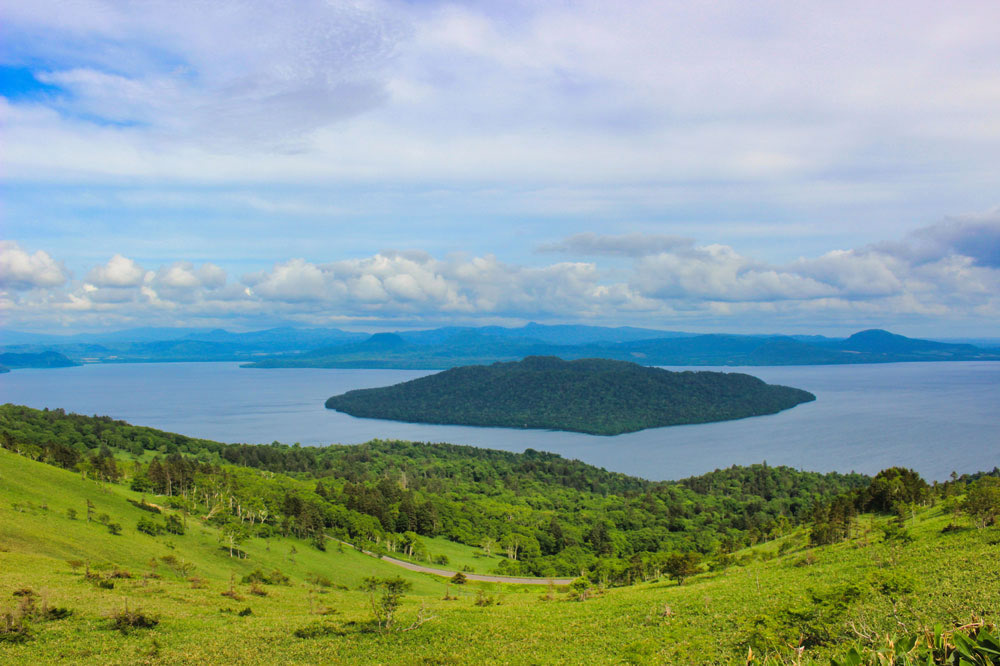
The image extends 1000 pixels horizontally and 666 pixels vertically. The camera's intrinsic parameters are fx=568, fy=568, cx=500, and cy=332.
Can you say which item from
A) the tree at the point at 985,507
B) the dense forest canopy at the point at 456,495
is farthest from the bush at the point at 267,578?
the tree at the point at 985,507

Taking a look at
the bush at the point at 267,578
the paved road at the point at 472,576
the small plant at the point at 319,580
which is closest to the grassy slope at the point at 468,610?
the bush at the point at 267,578

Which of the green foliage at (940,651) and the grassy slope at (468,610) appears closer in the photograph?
the green foliage at (940,651)

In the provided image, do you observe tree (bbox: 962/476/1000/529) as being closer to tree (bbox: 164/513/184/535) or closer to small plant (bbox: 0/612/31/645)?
small plant (bbox: 0/612/31/645)

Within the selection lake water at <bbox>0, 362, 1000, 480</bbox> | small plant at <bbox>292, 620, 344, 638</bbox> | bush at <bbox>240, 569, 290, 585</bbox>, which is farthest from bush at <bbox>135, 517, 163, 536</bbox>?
lake water at <bbox>0, 362, 1000, 480</bbox>

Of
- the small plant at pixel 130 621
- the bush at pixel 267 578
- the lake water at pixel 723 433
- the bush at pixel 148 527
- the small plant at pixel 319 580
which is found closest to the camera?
the small plant at pixel 130 621

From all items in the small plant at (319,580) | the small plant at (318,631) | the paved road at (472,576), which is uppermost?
the small plant at (318,631)

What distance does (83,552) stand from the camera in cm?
2611

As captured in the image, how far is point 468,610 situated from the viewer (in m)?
22.8

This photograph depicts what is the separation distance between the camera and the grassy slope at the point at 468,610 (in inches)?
561

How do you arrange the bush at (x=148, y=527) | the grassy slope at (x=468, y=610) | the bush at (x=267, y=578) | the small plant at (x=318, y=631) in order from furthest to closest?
the bush at (x=148, y=527) → the bush at (x=267, y=578) → the small plant at (x=318, y=631) → the grassy slope at (x=468, y=610)

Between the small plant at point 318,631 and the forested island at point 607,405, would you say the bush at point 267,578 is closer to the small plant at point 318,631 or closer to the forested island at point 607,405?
the small plant at point 318,631

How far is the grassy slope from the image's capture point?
14.2 metres

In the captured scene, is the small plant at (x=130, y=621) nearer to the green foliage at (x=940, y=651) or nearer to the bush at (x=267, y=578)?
the bush at (x=267, y=578)

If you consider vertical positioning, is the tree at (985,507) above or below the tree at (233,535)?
above
